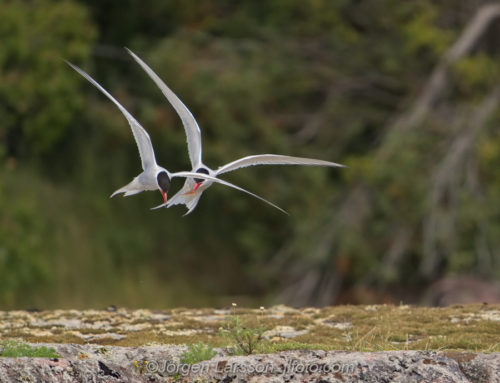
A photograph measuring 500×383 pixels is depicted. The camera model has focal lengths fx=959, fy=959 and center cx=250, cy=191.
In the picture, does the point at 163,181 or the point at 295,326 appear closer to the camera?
the point at 163,181

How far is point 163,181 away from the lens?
6.90 metres

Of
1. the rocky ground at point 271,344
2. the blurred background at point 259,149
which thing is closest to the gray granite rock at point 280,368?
the rocky ground at point 271,344

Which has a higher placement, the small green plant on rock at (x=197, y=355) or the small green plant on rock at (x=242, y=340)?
the small green plant on rock at (x=242, y=340)

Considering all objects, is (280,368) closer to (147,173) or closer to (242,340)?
(242,340)

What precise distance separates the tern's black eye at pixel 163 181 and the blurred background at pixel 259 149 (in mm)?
10292

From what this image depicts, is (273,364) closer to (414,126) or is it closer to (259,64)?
(414,126)

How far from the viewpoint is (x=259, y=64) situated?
67.0 ft

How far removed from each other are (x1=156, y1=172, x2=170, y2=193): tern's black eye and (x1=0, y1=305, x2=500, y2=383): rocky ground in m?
1.05

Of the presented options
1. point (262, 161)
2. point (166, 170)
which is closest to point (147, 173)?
point (166, 170)

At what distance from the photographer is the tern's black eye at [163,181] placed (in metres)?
6.88

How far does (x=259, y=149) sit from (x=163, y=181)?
13.3 meters

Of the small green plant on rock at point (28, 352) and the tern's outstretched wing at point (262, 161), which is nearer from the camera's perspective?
the small green plant on rock at point (28, 352)

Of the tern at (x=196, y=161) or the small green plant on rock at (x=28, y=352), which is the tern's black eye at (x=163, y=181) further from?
the small green plant on rock at (x=28, y=352)

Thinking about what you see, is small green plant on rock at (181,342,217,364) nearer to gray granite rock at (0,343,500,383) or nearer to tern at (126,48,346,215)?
gray granite rock at (0,343,500,383)
